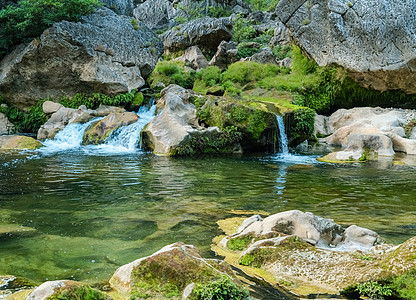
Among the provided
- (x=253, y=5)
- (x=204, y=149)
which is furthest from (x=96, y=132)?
(x=253, y=5)

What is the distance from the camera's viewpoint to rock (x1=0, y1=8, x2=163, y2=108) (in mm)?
20688

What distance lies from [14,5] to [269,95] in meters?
16.0

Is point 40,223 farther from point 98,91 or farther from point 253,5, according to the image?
point 253,5

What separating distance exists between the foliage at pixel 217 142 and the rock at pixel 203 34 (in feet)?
55.6

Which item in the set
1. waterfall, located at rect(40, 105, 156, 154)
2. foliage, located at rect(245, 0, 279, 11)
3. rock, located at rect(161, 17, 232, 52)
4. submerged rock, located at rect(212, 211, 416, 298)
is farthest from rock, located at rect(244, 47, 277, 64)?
foliage, located at rect(245, 0, 279, 11)

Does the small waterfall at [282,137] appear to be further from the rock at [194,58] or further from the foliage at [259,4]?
the foliage at [259,4]

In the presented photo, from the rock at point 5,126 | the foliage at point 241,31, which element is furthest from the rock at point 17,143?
the foliage at point 241,31

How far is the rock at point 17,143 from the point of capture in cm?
1503

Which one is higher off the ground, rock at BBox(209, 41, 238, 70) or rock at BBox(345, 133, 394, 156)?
rock at BBox(209, 41, 238, 70)

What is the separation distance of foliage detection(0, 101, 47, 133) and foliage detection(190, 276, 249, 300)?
65.5 ft

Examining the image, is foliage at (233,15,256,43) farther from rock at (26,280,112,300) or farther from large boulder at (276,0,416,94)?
rock at (26,280,112,300)

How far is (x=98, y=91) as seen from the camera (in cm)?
2164

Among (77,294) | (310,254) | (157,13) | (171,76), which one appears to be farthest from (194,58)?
(77,294)

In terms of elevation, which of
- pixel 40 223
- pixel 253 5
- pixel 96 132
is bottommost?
pixel 40 223
